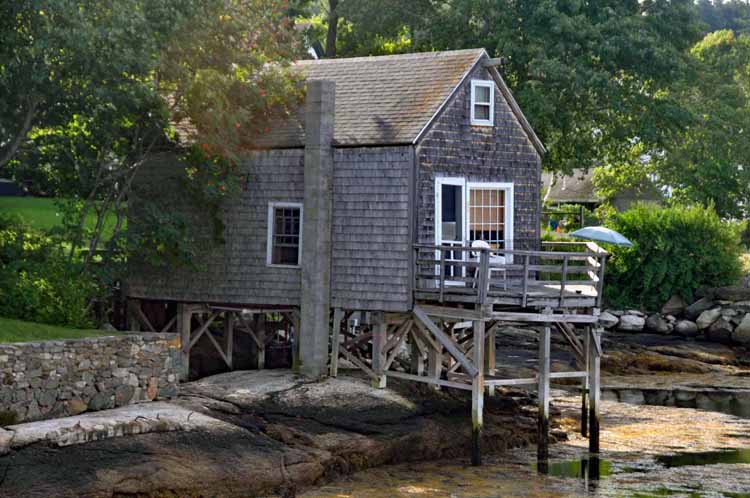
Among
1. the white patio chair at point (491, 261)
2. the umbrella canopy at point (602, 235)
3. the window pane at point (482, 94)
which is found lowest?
the white patio chair at point (491, 261)

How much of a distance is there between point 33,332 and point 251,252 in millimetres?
6958

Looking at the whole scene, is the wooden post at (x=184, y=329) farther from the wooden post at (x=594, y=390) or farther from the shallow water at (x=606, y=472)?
the wooden post at (x=594, y=390)

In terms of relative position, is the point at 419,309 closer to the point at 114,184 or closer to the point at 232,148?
the point at 232,148

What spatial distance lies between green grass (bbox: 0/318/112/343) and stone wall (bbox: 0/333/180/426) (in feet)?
1.37

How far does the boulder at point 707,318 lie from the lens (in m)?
44.8

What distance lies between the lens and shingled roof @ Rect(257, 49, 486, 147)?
90.3ft

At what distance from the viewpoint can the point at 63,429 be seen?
20.8m

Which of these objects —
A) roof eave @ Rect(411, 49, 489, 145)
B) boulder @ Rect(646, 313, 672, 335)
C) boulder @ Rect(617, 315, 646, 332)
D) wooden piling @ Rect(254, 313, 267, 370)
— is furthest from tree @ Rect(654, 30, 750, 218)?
wooden piling @ Rect(254, 313, 267, 370)

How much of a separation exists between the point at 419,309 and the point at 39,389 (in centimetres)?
868

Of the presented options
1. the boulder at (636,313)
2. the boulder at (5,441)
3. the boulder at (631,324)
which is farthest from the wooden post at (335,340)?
the boulder at (636,313)

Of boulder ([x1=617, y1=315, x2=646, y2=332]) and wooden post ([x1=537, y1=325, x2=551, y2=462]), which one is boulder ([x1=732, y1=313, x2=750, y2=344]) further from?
wooden post ([x1=537, y1=325, x2=551, y2=462])

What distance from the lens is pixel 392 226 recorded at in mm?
27094

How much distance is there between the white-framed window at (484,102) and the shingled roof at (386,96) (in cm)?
53

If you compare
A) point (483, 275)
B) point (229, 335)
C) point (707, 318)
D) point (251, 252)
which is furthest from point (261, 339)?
point (707, 318)
